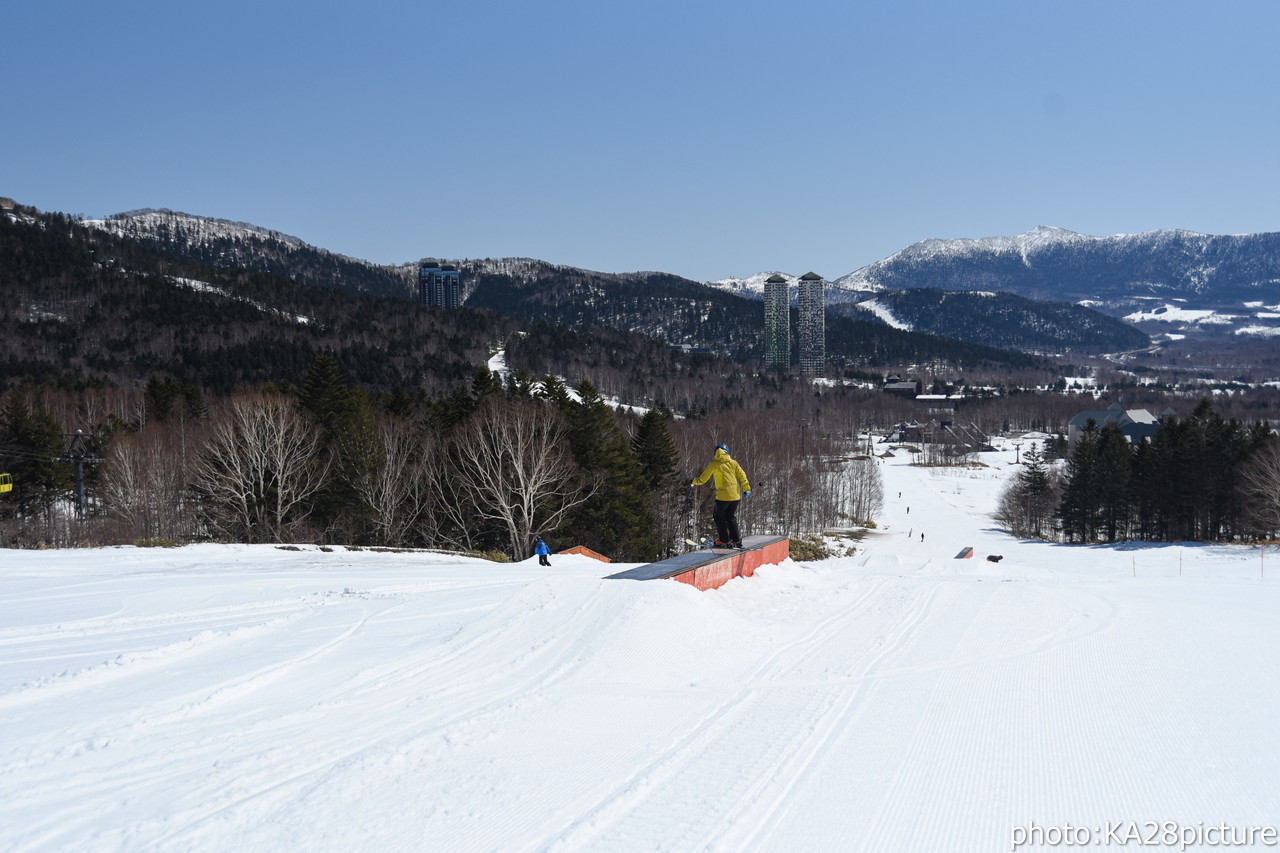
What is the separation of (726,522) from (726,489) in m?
0.65

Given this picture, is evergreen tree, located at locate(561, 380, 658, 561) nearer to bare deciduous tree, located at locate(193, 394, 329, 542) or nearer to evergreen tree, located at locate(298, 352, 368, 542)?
evergreen tree, located at locate(298, 352, 368, 542)

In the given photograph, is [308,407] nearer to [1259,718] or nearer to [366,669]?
[366,669]

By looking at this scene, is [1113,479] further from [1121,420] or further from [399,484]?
[1121,420]

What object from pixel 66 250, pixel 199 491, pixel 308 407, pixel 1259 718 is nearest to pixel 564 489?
pixel 308 407

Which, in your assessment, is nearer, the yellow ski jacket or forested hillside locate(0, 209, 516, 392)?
the yellow ski jacket

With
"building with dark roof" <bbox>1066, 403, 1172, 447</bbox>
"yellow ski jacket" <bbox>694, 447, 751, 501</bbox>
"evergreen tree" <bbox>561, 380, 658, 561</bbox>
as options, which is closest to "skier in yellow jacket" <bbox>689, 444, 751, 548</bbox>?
"yellow ski jacket" <bbox>694, 447, 751, 501</bbox>

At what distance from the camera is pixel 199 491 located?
36594 mm

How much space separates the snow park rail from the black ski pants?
0.84 feet

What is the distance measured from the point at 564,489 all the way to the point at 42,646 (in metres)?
26.8

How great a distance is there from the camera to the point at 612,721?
21.4ft

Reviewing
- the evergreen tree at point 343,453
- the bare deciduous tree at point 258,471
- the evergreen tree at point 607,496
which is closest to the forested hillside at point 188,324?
the evergreen tree at point 343,453

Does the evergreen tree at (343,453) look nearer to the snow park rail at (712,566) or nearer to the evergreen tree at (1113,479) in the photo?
the snow park rail at (712,566)

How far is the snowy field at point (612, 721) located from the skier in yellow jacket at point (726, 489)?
239 centimetres

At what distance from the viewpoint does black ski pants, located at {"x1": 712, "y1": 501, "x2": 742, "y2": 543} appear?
1421cm
